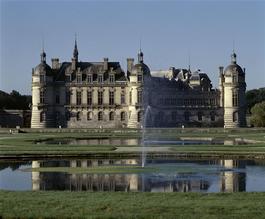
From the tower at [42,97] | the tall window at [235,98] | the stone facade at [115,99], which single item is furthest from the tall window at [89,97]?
the tall window at [235,98]

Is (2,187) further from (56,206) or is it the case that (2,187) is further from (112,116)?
(112,116)

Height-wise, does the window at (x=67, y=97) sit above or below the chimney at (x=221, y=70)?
below

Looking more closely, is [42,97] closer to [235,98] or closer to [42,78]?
[42,78]

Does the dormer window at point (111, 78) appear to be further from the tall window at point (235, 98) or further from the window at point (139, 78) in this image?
the tall window at point (235, 98)

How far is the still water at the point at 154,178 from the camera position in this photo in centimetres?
1967

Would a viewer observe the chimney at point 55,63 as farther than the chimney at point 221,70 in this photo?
No

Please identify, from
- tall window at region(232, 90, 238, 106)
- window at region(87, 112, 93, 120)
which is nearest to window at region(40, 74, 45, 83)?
window at region(87, 112, 93, 120)

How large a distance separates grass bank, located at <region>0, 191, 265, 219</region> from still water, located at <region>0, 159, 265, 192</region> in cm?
241

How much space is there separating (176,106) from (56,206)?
64.8m

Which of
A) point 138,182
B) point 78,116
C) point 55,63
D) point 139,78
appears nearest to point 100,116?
point 78,116

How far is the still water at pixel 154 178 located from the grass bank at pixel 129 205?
7.91ft

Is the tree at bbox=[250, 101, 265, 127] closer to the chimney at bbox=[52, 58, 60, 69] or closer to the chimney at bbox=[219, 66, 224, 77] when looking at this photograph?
the chimney at bbox=[219, 66, 224, 77]

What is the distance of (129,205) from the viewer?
49.4 feet

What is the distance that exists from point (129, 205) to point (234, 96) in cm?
6420
